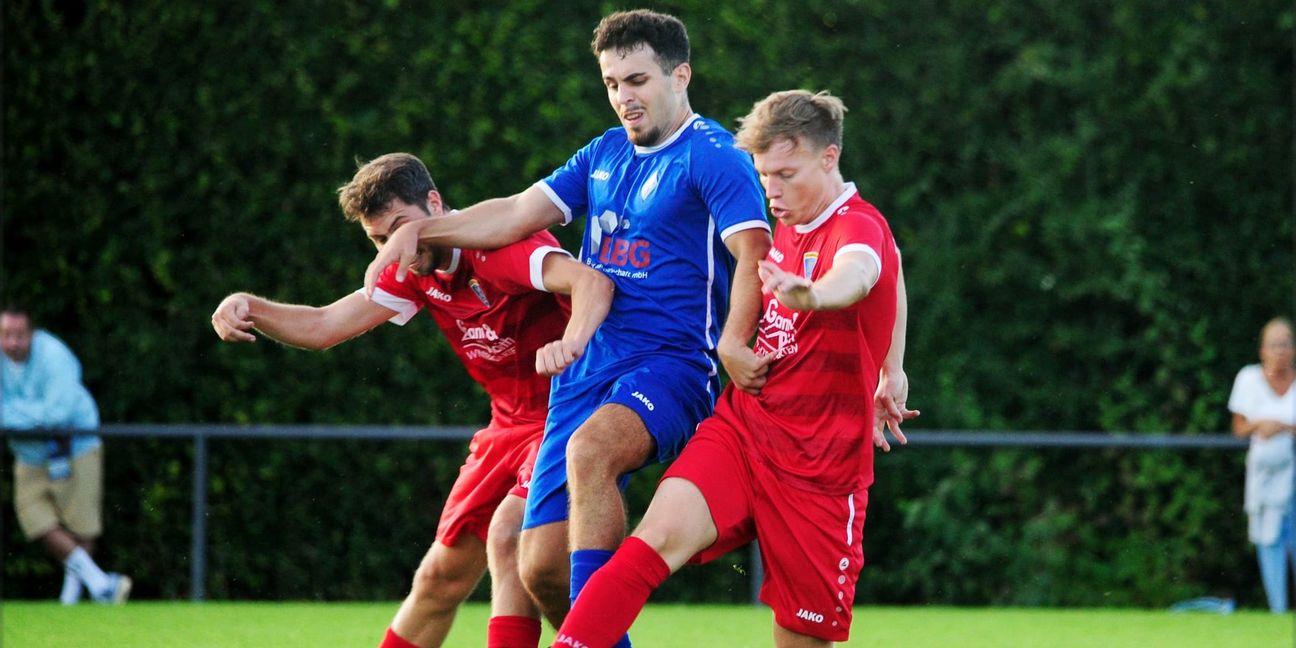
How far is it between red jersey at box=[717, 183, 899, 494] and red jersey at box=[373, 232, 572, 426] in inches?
34.6

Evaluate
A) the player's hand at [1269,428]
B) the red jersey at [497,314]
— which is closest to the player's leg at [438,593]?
the red jersey at [497,314]

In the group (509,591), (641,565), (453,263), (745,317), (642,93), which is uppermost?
(642,93)

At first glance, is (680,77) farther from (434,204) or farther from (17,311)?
(17,311)

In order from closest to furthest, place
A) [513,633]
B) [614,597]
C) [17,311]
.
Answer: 1. [614,597]
2. [513,633]
3. [17,311]

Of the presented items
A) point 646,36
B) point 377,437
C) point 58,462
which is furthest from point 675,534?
point 58,462

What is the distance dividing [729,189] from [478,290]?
959 millimetres

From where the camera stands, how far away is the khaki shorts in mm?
9258

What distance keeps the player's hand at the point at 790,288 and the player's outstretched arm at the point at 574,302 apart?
68 centimetres

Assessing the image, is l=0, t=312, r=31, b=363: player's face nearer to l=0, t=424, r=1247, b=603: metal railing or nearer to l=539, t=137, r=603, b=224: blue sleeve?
l=0, t=424, r=1247, b=603: metal railing

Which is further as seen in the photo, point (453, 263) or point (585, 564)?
point (453, 263)

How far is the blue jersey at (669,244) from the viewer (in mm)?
4691

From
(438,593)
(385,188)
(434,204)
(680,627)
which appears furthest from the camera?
(680,627)

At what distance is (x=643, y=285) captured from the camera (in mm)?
4781

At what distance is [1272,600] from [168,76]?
264 inches
